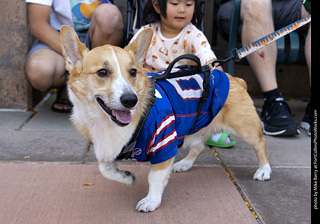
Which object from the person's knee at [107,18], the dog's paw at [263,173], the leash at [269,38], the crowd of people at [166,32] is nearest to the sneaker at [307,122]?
the crowd of people at [166,32]

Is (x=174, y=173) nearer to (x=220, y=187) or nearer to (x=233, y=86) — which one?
(x=220, y=187)

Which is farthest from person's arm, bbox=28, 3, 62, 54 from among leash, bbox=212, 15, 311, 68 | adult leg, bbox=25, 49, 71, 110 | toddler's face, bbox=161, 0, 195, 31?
leash, bbox=212, 15, 311, 68

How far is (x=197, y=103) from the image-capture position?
2459mm

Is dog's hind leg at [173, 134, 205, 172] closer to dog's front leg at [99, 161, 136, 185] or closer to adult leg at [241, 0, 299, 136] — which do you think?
dog's front leg at [99, 161, 136, 185]

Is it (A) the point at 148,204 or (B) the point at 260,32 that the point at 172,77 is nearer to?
(A) the point at 148,204

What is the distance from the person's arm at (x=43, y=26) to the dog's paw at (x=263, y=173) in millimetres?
2349

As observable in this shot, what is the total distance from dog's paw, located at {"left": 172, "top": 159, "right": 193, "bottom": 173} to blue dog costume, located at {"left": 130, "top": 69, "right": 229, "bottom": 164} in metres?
0.36

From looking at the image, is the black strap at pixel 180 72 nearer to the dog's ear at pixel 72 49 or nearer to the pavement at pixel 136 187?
the dog's ear at pixel 72 49

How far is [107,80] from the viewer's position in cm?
207

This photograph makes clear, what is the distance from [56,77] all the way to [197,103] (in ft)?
6.72

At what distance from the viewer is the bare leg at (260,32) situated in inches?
148

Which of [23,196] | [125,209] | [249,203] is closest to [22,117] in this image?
[23,196]

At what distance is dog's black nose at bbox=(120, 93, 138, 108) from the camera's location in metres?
1.92

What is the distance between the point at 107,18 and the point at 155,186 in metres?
2.16
